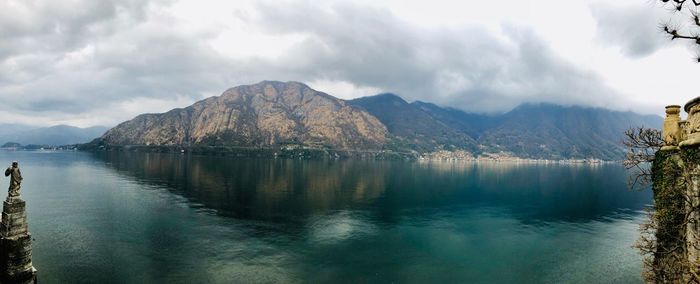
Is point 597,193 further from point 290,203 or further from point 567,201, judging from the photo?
point 290,203

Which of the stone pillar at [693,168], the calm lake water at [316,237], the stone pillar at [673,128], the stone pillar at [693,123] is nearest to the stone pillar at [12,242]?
the calm lake water at [316,237]

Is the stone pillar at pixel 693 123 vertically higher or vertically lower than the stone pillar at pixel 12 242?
higher

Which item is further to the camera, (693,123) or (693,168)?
Answer: (693,168)

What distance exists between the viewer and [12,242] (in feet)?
78.6

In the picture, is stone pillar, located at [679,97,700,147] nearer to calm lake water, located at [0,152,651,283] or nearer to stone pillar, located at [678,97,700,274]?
stone pillar, located at [678,97,700,274]

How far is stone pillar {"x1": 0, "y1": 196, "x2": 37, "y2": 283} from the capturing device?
2383 cm

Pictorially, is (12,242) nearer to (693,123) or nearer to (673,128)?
(693,123)

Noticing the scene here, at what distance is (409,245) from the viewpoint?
199 ft

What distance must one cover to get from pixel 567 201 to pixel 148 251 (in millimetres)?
125056

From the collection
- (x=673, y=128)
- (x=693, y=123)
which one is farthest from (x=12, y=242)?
(x=673, y=128)

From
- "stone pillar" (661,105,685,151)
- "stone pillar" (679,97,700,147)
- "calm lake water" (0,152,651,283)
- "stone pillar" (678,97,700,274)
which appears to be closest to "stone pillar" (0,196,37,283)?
"calm lake water" (0,152,651,283)

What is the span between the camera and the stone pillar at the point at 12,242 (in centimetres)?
2383

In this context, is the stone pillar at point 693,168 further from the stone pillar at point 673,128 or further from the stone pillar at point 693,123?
the stone pillar at point 673,128

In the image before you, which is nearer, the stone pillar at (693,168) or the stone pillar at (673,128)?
the stone pillar at (693,168)
